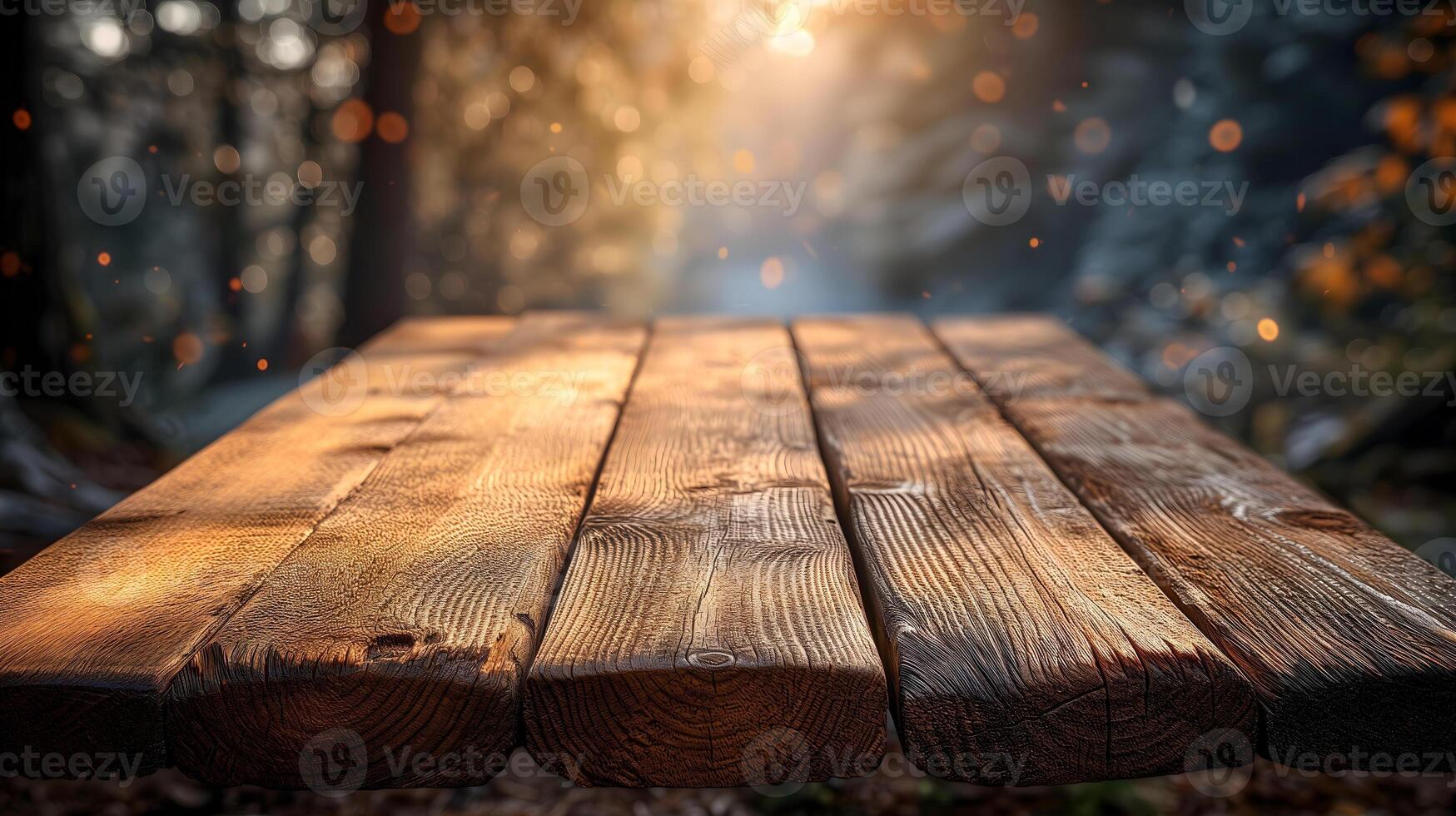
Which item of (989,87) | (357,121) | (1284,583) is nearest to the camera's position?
(1284,583)

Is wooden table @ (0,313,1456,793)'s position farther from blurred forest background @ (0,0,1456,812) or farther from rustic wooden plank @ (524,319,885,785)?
blurred forest background @ (0,0,1456,812)

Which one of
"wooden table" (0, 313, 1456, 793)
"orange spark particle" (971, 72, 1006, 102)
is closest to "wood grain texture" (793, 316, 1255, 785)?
"wooden table" (0, 313, 1456, 793)

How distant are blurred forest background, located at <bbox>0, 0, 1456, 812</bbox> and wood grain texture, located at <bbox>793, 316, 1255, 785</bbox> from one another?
274cm

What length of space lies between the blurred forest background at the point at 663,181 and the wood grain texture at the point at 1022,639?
2741 millimetres

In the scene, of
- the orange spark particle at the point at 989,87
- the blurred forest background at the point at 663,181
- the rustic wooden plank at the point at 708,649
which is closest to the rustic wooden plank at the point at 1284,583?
the rustic wooden plank at the point at 708,649

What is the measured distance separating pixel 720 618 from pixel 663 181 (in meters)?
6.33

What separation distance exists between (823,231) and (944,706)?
10.1m

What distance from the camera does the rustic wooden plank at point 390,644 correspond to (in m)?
0.92

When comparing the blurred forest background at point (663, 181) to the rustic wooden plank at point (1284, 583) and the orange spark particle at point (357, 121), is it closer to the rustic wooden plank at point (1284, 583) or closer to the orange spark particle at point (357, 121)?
the orange spark particle at point (357, 121)

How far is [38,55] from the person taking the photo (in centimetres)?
402

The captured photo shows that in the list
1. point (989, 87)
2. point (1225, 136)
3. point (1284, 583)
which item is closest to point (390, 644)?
point (1284, 583)

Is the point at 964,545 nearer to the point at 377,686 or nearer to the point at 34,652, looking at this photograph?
the point at 377,686

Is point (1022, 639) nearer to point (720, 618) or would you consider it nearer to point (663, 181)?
point (720, 618)

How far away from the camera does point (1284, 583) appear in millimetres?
1086
